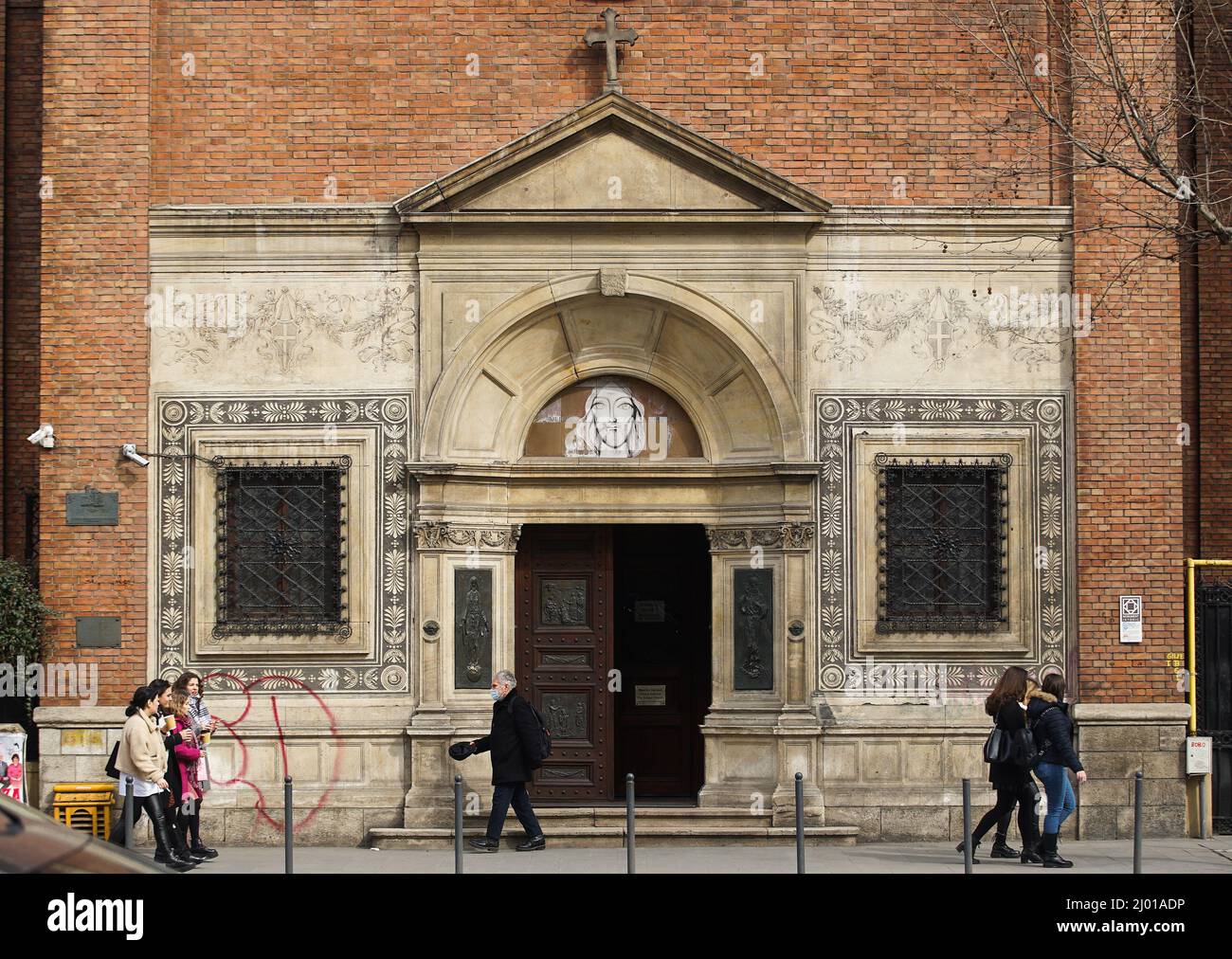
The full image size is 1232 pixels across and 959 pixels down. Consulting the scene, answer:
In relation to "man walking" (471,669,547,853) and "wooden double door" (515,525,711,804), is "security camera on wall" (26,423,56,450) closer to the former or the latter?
"wooden double door" (515,525,711,804)

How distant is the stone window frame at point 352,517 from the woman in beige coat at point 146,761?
223 centimetres

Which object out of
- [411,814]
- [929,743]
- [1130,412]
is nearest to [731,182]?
[1130,412]

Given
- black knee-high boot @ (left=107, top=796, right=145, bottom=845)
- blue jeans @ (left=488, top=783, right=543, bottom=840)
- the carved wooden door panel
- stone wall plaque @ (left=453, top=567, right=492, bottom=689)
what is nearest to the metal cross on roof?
the carved wooden door panel

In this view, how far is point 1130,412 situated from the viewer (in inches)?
659

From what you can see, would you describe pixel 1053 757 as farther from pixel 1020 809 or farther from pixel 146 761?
pixel 146 761

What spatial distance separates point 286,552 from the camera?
54.7ft

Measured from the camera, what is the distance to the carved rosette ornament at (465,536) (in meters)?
16.6

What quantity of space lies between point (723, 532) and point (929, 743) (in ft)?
9.90

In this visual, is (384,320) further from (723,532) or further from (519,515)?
(723,532)

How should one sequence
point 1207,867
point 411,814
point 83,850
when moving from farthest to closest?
point 411,814, point 1207,867, point 83,850

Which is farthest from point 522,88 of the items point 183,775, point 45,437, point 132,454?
point 183,775

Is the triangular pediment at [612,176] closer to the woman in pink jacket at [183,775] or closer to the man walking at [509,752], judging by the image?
the man walking at [509,752]

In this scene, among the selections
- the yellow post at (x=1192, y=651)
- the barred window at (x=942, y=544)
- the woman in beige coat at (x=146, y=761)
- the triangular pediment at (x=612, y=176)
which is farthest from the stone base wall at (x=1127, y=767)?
the woman in beige coat at (x=146, y=761)

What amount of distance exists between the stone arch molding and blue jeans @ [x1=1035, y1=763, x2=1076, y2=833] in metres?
4.07
